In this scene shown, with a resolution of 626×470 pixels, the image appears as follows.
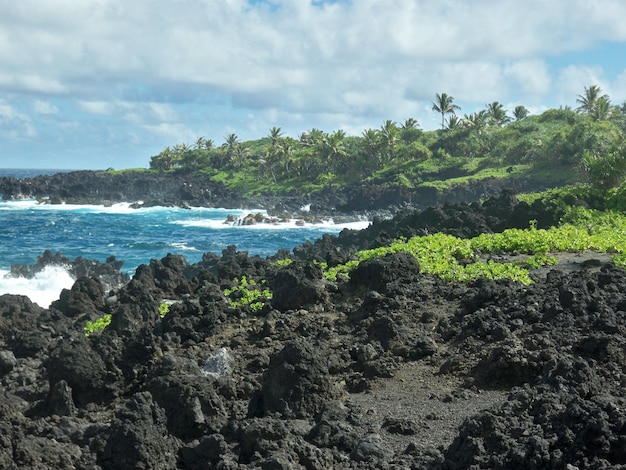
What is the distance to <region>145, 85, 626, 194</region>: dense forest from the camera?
73.3 metres

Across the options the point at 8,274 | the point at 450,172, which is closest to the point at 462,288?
the point at 8,274

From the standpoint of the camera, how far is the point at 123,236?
190 ft

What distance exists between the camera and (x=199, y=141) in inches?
5561

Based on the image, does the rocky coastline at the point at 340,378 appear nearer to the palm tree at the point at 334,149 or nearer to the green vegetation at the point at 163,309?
the green vegetation at the point at 163,309

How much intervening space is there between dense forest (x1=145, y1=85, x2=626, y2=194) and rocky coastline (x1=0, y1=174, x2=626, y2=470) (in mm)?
53598

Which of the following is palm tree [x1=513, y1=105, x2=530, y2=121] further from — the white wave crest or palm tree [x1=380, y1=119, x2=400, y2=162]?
the white wave crest

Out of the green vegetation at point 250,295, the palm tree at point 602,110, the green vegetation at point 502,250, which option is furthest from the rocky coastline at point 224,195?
the green vegetation at point 250,295

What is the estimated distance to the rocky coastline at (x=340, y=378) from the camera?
6914mm

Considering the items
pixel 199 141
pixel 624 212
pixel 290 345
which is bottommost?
pixel 290 345

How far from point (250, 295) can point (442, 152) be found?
7806 cm

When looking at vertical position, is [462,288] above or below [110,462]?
above

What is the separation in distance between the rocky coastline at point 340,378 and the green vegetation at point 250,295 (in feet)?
0.94

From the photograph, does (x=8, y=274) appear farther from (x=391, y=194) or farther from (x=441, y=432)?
(x=391, y=194)

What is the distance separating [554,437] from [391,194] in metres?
72.1
